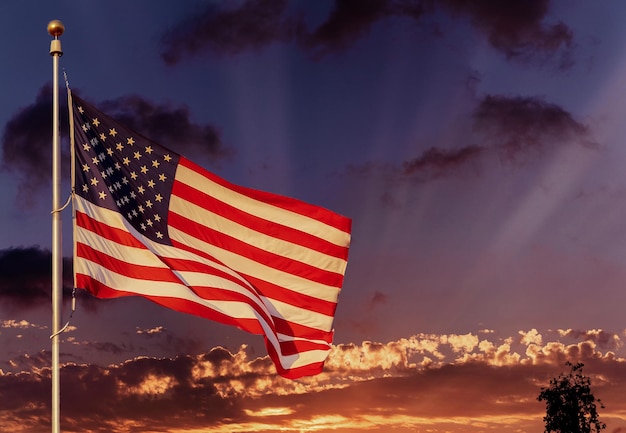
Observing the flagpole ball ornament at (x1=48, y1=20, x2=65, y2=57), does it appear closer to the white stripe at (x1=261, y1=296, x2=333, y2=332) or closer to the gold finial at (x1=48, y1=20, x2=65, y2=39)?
the gold finial at (x1=48, y1=20, x2=65, y2=39)

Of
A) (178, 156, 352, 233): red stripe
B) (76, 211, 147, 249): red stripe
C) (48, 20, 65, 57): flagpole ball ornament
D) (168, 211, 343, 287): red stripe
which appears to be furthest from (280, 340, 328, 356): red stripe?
(48, 20, 65, 57): flagpole ball ornament

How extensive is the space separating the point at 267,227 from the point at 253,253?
71 centimetres

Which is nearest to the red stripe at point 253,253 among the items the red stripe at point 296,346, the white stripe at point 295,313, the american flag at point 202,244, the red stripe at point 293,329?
the american flag at point 202,244

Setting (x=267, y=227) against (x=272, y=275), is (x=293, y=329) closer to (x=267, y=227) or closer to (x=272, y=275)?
(x=272, y=275)

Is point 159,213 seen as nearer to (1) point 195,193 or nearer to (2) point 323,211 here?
(1) point 195,193

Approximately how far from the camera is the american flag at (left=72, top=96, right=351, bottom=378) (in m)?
21.7

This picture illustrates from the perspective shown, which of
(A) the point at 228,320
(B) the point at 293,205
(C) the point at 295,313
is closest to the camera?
(A) the point at 228,320

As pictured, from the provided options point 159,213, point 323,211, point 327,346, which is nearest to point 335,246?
point 323,211

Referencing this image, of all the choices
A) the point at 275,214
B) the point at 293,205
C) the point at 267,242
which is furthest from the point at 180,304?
the point at 293,205

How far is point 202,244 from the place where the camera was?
2283cm

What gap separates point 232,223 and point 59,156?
433 centimetres

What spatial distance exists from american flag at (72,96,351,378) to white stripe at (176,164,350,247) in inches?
0.9

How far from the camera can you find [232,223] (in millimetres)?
22984

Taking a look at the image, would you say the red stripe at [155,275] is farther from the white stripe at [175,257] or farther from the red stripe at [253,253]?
the red stripe at [253,253]
